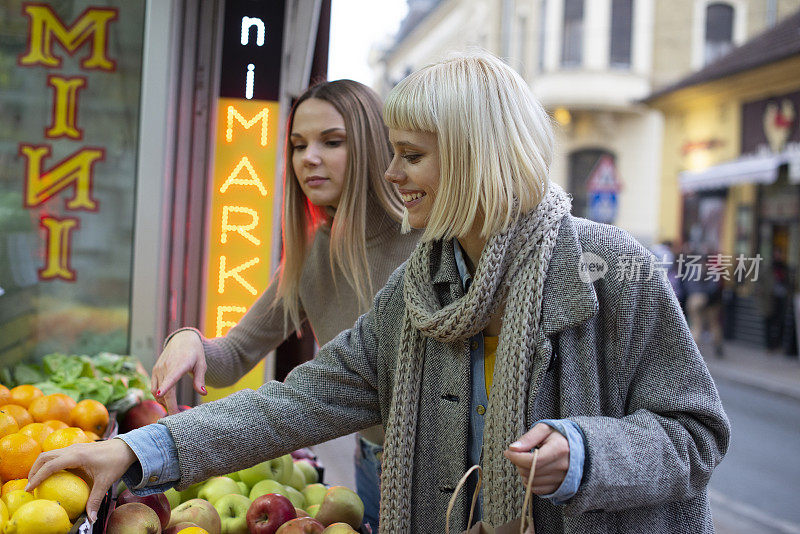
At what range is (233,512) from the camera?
7.43 ft

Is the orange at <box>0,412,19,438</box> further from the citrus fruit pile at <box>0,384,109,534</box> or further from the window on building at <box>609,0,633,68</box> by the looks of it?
the window on building at <box>609,0,633,68</box>

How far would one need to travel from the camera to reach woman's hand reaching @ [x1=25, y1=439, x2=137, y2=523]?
1.56m

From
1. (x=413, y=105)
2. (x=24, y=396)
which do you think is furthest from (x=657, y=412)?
(x=24, y=396)

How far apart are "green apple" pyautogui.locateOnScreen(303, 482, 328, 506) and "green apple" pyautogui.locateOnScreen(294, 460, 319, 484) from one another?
18 centimetres

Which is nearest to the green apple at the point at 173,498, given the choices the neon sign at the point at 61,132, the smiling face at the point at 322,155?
the smiling face at the point at 322,155

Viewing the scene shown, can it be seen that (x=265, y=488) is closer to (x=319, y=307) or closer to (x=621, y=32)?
(x=319, y=307)

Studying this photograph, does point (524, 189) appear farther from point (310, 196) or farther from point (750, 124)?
point (750, 124)

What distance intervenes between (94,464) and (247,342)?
987 mm

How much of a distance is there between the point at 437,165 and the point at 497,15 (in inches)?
951

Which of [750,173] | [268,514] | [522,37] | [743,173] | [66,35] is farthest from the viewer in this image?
[522,37]

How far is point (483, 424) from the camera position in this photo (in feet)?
5.46

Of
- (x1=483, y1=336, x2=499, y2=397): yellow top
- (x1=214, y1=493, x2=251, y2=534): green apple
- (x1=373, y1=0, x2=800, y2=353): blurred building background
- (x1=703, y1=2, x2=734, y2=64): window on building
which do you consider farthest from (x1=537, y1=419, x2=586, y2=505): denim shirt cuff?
(x1=703, y1=2, x2=734, y2=64): window on building

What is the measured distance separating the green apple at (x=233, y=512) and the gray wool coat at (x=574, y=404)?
1.75 ft

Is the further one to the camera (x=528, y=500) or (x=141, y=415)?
(x=141, y=415)
